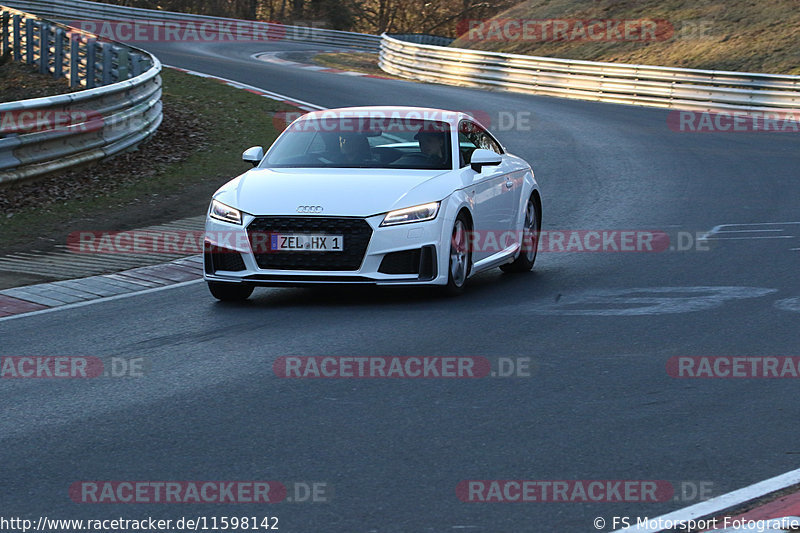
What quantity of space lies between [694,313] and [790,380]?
2.02 meters

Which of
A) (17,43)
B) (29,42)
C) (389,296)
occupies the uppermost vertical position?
(389,296)

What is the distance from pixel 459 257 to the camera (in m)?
9.91

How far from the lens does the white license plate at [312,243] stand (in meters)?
9.30

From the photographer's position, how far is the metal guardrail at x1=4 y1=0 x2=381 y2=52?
5325 cm

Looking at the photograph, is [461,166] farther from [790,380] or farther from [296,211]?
[790,380]

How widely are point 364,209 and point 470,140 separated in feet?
6.93

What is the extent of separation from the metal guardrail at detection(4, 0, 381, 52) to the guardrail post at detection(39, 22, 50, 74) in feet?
74.3

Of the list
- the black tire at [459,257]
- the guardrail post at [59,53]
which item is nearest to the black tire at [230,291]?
the black tire at [459,257]

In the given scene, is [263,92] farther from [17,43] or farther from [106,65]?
[17,43]

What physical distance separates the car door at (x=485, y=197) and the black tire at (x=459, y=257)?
16cm

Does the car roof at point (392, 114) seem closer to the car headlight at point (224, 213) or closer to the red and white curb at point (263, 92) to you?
the car headlight at point (224, 213)

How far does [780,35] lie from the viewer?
39281 millimetres

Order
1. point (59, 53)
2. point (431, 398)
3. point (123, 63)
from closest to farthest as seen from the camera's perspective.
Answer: point (431, 398)
point (123, 63)
point (59, 53)

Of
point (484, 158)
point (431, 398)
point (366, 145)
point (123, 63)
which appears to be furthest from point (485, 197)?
point (123, 63)
